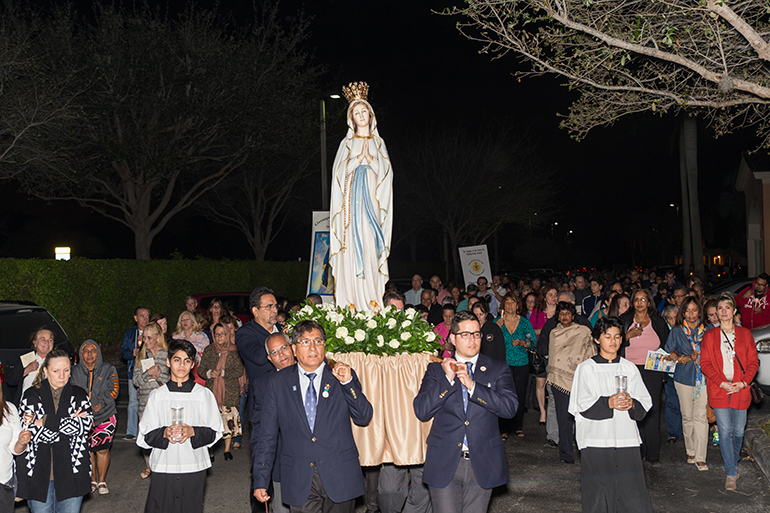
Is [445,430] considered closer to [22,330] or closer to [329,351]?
[329,351]

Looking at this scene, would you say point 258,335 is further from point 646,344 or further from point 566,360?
point 646,344

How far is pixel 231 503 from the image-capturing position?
6.72 m

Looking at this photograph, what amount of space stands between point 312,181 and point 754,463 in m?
30.1

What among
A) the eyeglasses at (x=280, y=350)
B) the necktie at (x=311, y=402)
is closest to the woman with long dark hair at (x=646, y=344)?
the eyeglasses at (x=280, y=350)

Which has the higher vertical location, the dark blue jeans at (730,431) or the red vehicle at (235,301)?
the red vehicle at (235,301)

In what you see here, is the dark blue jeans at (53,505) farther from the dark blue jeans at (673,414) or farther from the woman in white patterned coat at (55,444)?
the dark blue jeans at (673,414)

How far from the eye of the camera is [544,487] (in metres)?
7.01

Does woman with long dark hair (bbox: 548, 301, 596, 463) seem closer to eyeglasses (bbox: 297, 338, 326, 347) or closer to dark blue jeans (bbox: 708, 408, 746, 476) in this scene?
dark blue jeans (bbox: 708, 408, 746, 476)

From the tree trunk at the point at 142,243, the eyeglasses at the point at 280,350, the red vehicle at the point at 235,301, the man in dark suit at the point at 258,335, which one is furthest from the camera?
the tree trunk at the point at 142,243

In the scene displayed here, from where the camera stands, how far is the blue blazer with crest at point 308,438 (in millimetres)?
4320

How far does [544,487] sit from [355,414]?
10.8 feet

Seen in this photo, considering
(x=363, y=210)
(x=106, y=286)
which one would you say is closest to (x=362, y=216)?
(x=363, y=210)

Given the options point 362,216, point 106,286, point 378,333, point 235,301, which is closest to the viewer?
point 378,333

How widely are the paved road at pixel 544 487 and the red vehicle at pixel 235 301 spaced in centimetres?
1014
